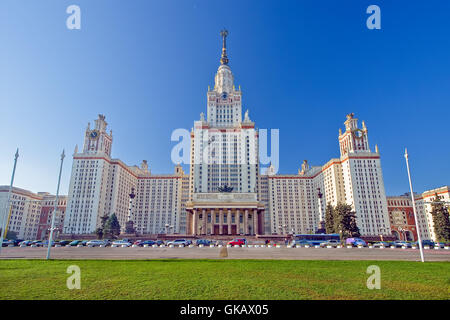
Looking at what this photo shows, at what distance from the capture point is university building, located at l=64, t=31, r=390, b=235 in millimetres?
96394

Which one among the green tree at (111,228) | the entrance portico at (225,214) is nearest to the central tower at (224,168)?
the entrance portico at (225,214)

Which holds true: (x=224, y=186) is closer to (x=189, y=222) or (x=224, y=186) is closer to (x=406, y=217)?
(x=189, y=222)

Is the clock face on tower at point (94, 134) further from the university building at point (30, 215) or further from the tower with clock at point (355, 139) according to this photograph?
the tower with clock at point (355, 139)

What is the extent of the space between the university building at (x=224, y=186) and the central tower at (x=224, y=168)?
1.19ft

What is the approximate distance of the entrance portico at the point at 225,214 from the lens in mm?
92750

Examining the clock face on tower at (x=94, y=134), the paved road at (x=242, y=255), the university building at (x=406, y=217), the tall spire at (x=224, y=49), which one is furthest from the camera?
the tall spire at (x=224, y=49)

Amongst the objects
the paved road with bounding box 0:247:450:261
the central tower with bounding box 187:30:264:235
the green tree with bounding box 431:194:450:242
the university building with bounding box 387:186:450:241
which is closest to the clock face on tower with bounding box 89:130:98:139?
the central tower with bounding box 187:30:264:235

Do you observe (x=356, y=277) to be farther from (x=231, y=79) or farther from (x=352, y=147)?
(x=231, y=79)

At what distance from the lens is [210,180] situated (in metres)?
111

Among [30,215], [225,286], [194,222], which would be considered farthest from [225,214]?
[30,215]

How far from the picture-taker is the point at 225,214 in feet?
321

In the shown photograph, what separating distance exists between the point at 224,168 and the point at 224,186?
1488cm

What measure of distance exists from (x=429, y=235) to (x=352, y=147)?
54.5m
